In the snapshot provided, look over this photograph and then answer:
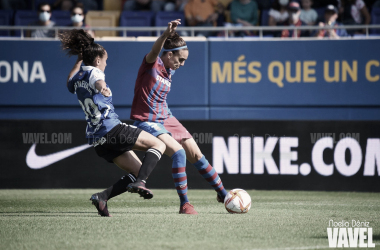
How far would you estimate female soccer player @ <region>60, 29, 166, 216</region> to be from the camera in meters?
5.08

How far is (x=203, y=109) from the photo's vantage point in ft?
31.4

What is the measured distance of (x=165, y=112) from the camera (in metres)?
5.87

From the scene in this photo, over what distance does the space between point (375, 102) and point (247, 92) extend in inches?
87.7

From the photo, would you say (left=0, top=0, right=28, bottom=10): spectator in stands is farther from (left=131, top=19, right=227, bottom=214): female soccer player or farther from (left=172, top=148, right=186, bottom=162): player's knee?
(left=172, top=148, right=186, bottom=162): player's knee

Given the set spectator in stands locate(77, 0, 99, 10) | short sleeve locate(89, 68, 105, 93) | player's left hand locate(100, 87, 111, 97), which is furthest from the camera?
spectator in stands locate(77, 0, 99, 10)

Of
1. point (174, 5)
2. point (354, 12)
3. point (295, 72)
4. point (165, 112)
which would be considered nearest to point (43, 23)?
point (174, 5)

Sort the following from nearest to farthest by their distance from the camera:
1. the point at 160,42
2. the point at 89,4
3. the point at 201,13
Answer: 1. the point at 160,42
2. the point at 201,13
3. the point at 89,4

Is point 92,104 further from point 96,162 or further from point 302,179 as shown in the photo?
point 302,179

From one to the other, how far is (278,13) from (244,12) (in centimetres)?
66

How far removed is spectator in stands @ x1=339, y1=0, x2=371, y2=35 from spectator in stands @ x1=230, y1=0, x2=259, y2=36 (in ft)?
5.54

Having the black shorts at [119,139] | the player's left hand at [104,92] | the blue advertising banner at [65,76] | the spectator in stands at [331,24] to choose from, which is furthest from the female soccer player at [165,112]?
the spectator in stands at [331,24]

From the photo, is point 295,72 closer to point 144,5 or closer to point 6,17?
point 144,5

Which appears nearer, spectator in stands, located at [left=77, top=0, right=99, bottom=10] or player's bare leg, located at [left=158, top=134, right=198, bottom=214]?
player's bare leg, located at [left=158, top=134, right=198, bottom=214]

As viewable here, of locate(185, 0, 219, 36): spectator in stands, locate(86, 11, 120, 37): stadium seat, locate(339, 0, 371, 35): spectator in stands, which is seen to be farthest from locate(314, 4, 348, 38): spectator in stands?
locate(86, 11, 120, 37): stadium seat
